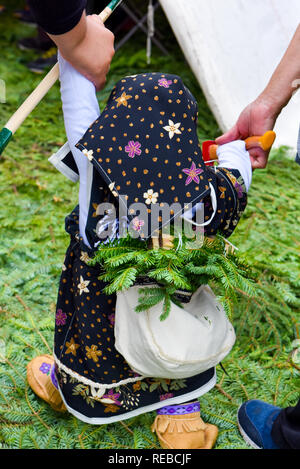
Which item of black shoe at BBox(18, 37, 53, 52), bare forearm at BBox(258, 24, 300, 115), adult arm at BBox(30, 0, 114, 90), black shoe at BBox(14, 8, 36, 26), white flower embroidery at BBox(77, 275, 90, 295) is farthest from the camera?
black shoe at BBox(14, 8, 36, 26)

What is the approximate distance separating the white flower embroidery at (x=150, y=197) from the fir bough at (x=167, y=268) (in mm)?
97

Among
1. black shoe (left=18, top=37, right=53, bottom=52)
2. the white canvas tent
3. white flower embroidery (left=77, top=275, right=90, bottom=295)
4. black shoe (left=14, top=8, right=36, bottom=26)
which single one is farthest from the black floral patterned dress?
black shoe (left=14, top=8, right=36, bottom=26)

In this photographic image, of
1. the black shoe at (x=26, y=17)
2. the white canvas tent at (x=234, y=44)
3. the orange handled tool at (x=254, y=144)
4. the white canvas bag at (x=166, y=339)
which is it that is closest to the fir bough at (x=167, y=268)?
the white canvas bag at (x=166, y=339)

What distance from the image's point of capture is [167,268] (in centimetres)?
110

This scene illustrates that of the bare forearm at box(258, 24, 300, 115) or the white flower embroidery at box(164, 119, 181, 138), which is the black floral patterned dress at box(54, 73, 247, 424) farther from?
the bare forearm at box(258, 24, 300, 115)

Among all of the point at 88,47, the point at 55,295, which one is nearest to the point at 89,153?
the point at 88,47

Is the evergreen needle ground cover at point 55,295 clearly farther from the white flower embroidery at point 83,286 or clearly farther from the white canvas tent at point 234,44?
the white flower embroidery at point 83,286

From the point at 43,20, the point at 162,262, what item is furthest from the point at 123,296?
the point at 43,20

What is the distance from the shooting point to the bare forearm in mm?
1479

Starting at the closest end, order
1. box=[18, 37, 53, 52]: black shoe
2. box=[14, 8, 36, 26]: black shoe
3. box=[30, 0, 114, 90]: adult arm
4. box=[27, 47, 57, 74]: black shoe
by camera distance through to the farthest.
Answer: box=[30, 0, 114, 90]: adult arm → box=[27, 47, 57, 74]: black shoe → box=[18, 37, 53, 52]: black shoe → box=[14, 8, 36, 26]: black shoe

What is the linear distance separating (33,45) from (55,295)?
2.72 meters

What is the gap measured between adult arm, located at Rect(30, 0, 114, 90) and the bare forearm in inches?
22.3

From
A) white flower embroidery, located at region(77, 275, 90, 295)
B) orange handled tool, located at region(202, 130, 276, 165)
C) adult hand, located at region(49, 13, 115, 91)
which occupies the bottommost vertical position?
white flower embroidery, located at region(77, 275, 90, 295)

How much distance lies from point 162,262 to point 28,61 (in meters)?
3.23
